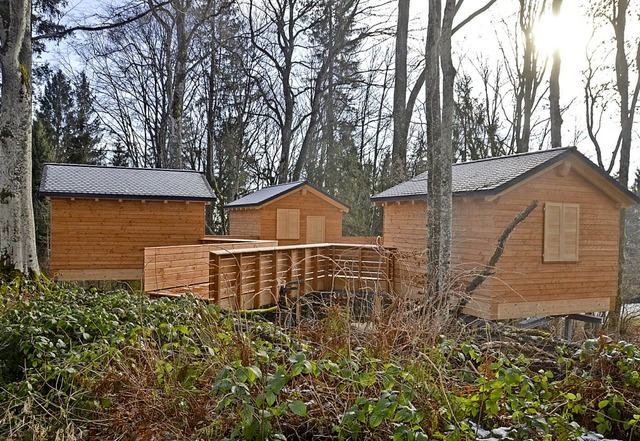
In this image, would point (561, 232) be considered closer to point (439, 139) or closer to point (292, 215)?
point (439, 139)

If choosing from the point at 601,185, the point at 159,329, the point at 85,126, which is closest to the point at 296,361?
the point at 159,329

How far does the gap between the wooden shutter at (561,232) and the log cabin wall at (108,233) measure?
9.98 meters

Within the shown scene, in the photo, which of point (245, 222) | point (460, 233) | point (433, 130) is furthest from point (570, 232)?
point (245, 222)

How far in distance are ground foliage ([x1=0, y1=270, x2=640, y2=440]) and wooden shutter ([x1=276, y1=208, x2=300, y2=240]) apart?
48.0 ft

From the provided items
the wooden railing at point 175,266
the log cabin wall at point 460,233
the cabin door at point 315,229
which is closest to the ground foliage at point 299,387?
the wooden railing at point 175,266

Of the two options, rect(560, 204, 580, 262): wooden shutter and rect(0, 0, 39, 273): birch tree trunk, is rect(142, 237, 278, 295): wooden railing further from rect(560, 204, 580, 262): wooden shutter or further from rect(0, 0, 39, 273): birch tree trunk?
rect(560, 204, 580, 262): wooden shutter

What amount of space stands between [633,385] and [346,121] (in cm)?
2401

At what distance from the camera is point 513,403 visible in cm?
245

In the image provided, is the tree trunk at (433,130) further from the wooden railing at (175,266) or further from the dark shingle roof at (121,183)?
the dark shingle roof at (121,183)

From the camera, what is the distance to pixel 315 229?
19.5 meters

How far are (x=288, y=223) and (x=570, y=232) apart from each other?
9967 mm

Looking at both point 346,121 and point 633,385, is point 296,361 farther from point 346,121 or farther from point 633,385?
point 346,121

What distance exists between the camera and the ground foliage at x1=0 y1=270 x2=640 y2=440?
2.31 meters

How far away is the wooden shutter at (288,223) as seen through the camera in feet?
61.8
